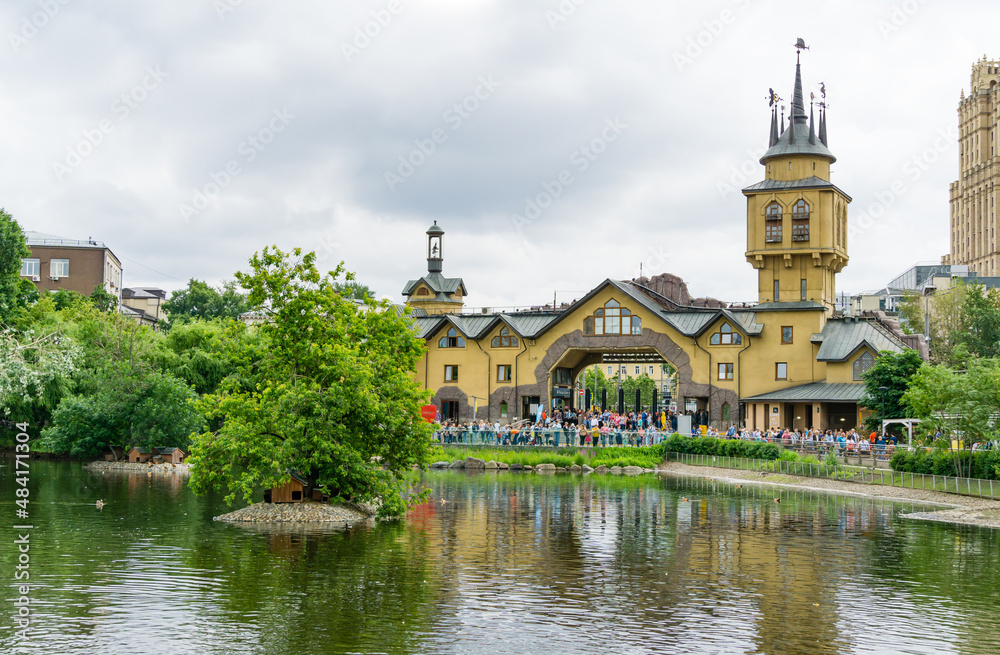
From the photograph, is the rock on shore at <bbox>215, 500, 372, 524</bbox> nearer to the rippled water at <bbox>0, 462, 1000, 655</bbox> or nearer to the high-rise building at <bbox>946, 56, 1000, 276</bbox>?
the rippled water at <bbox>0, 462, 1000, 655</bbox>

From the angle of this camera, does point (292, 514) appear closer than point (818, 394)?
→ Yes

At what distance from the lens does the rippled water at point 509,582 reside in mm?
18516

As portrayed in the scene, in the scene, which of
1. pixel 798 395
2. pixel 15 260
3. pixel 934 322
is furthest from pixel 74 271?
pixel 934 322

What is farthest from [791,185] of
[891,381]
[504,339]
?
[504,339]

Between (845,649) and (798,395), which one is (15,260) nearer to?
(798,395)

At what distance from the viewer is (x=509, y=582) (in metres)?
23.9

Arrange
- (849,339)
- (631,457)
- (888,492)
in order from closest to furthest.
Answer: (888,492) → (631,457) → (849,339)

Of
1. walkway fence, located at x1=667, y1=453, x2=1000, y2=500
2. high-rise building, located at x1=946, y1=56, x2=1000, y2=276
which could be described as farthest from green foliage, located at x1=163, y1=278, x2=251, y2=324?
high-rise building, located at x1=946, y1=56, x2=1000, y2=276

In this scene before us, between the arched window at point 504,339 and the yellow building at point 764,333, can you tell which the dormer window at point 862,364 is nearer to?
the yellow building at point 764,333

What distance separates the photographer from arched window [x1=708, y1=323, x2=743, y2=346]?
73188mm

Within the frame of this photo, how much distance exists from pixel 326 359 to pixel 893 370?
1485 inches

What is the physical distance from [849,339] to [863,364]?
8.39ft

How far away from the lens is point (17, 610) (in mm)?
19750

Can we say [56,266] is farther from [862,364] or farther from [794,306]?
[862,364]
